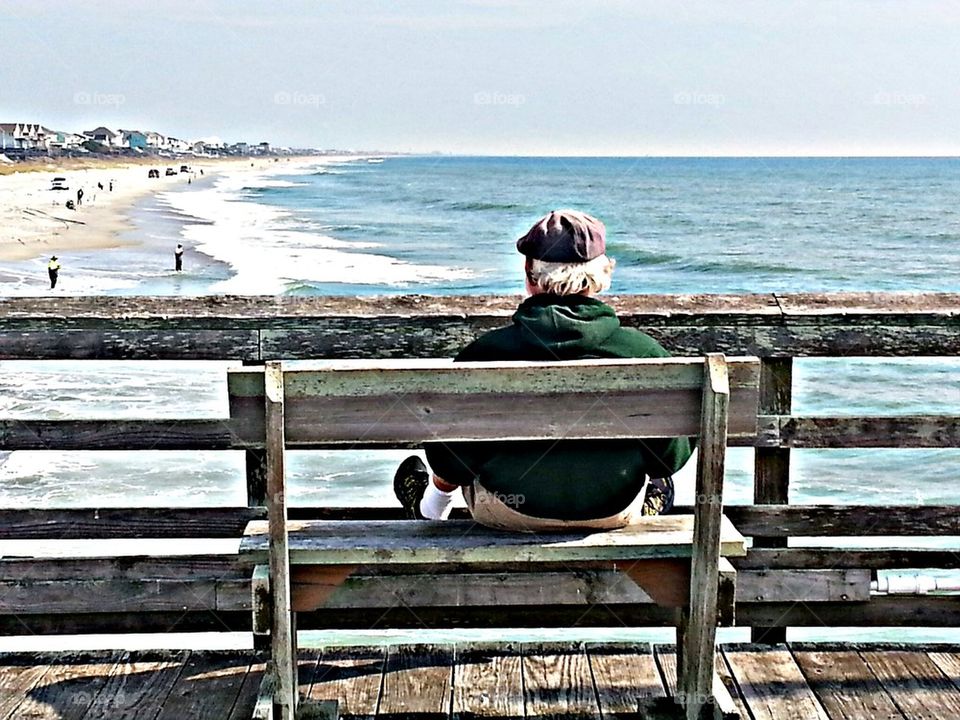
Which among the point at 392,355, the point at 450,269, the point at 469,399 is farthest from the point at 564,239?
the point at 450,269

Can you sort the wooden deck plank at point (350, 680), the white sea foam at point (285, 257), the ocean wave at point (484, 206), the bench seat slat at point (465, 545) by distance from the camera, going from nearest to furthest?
the bench seat slat at point (465, 545), the wooden deck plank at point (350, 680), the white sea foam at point (285, 257), the ocean wave at point (484, 206)

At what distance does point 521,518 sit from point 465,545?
0.54 feet

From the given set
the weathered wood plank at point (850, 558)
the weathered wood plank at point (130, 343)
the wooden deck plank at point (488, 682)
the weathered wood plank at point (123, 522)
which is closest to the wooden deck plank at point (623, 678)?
the wooden deck plank at point (488, 682)

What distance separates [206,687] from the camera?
360 centimetres

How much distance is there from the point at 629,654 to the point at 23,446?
6.24ft

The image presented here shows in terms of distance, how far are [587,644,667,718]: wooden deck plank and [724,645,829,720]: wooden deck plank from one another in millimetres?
247

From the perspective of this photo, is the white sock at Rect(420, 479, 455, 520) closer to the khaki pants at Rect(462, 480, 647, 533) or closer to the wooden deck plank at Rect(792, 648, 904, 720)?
the khaki pants at Rect(462, 480, 647, 533)

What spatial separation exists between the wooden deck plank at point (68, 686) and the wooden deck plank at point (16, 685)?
0.04ft

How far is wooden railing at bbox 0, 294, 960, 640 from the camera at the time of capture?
11.7 feet

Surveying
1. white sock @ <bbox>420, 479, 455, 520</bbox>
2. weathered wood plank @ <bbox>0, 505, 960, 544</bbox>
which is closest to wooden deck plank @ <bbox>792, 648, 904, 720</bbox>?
weathered wood plank @ <bbox>0, 505, 960, 544</bbox>

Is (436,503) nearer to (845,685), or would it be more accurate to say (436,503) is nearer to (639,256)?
(845,685)

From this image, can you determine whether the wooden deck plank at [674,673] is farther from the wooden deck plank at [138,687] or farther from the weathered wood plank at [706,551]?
the wooden deck plank at [138,687]

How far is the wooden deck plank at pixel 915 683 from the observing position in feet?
11.2

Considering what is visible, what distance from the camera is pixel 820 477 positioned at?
37.6ft
